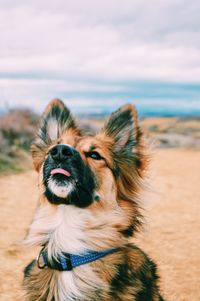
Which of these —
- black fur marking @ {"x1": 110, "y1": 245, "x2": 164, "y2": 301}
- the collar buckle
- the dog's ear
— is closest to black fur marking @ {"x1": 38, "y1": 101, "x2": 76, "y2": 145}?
the dog's ear

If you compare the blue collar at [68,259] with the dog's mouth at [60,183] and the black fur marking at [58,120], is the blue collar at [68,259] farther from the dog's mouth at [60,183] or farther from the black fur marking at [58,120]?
the black fur marking at [58,120]

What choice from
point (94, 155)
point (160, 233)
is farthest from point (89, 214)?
point (160, 233)

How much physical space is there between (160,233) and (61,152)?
4927 millimetres

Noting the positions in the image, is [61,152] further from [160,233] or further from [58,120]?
[160,233]

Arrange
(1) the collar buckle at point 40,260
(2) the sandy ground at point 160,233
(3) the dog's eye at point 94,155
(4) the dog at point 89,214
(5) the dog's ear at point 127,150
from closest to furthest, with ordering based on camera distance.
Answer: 1. (4) the dog at point 89,214
2. (1) the collar buckle at point 40,260
3. (3) the dog's eye at point 94,155
4. (5) the dog's ear at point 127,150
5. (2) the sandy ground at point 160,233

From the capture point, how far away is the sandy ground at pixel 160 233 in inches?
230

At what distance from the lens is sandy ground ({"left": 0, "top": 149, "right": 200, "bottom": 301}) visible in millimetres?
5848

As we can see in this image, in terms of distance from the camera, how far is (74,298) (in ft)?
13.2

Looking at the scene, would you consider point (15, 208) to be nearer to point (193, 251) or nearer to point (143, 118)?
point (193, 251)

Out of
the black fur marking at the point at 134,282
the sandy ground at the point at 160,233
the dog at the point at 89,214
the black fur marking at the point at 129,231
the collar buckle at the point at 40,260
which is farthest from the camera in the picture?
the sandy ground at the point at 160,233

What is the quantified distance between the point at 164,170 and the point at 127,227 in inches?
527

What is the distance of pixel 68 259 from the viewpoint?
13.7ft

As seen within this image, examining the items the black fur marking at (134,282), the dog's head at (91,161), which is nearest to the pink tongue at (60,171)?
the dog's head at (91,161)

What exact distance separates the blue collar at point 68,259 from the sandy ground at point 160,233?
61 cm
